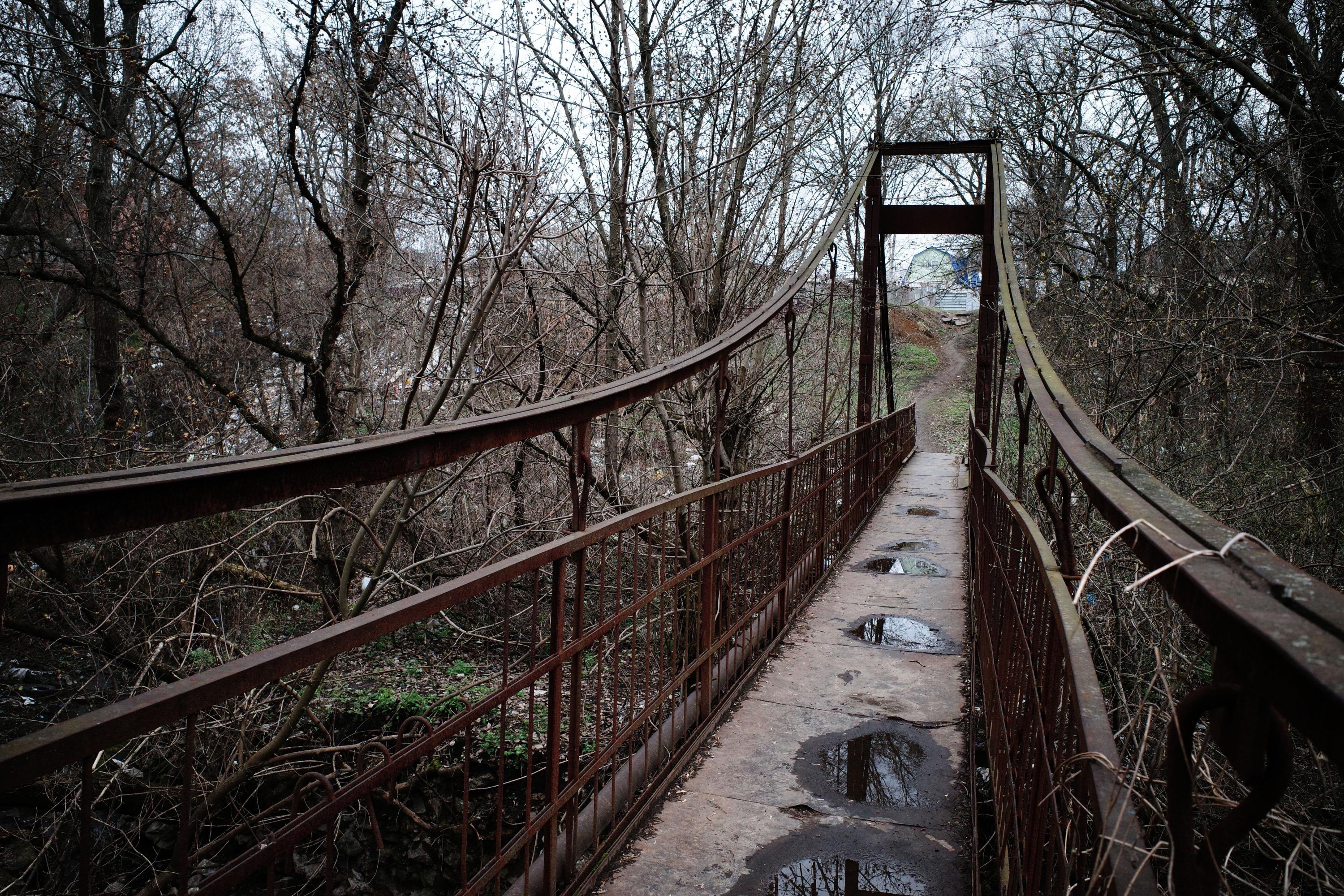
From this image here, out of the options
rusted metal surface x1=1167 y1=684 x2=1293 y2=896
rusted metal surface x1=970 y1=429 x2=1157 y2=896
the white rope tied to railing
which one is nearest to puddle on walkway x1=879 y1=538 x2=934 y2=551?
rusted metal surface x1=970 y1=429 x2=1157 y2=896

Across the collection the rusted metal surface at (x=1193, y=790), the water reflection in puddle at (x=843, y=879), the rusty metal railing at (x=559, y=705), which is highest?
the rusted metal surface at (x=1193, y=790)

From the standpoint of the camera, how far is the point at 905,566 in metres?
6.97

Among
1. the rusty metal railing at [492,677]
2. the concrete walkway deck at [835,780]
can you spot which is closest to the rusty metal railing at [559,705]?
the rusty metal railing at [492,677]

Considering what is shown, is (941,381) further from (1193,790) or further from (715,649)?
(1193,790)

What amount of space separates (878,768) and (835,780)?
22 cm

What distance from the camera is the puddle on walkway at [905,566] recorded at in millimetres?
6724

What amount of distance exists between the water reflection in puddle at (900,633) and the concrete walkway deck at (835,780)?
0.01 meters

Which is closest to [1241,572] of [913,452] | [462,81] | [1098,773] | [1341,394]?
[1098,773]

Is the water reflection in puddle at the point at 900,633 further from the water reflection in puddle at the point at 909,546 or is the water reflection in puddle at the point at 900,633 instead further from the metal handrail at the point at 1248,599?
the metal handrail at the point at 1248,599

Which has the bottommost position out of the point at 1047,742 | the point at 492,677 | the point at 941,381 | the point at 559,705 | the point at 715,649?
the point at 492,677

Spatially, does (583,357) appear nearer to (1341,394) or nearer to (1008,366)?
(1341,394)

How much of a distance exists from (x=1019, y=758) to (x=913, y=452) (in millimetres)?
16122

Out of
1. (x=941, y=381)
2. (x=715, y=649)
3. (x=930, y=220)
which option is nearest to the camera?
(x=715, y=649)

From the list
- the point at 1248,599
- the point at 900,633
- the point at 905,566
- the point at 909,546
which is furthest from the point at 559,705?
the point at 909,546
